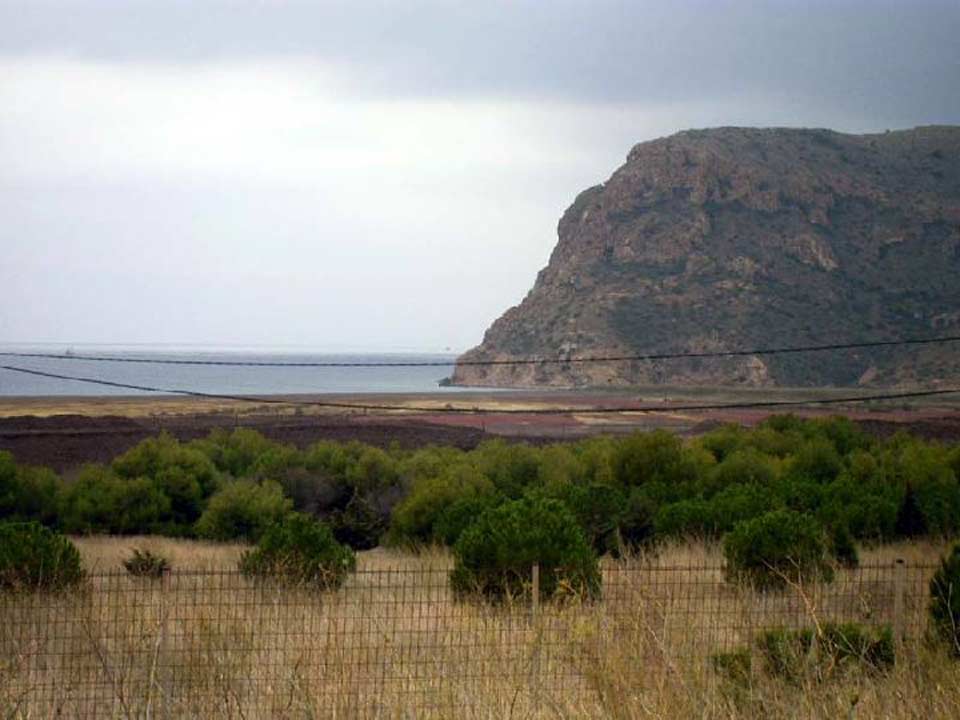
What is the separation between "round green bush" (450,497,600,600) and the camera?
53.4 feet

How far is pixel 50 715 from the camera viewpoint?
26.8 feet

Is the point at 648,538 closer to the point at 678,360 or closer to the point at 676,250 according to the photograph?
the point at 678,360

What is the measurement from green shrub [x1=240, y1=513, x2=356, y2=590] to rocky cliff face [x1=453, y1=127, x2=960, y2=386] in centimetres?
7400

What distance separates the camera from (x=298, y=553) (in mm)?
17578

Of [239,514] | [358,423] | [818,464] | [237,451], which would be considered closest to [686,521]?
[239,514]

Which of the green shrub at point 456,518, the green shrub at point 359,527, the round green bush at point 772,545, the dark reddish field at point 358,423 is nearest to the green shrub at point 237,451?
the dark reddish field at point 358,423

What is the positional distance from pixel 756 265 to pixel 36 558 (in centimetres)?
9594

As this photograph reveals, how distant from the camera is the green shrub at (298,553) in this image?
1716cm

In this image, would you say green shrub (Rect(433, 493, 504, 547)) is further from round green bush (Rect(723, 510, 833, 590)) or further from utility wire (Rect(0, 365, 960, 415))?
utility wire (Rect(0, 365, 960, 415))

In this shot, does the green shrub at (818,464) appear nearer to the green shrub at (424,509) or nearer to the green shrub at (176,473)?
the green shrub at (424,509)

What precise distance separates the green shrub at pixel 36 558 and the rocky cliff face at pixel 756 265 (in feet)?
254

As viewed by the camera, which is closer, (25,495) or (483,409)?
(25,495)

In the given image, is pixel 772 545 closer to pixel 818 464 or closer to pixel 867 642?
pixel 867 642

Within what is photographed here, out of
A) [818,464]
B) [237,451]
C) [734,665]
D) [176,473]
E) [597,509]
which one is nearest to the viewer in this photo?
[734,665]
